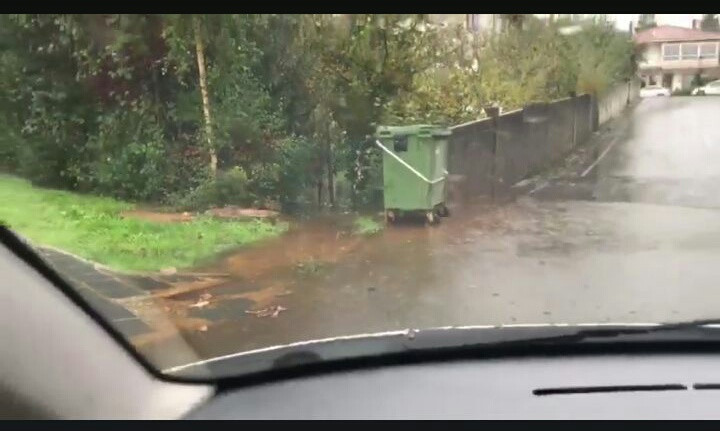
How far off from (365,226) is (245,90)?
0.79m

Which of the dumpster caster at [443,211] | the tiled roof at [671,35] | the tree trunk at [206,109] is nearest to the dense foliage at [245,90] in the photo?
the tree trunk at [206,109]

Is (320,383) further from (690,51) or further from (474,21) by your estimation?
(690,51)

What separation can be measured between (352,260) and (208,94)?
2.99ft

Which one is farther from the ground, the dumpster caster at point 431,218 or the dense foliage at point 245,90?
the dense foliage at point 245,90

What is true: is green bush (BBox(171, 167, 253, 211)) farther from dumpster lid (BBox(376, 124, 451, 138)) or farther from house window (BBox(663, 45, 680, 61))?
house window (BBox(663, 45, 680, 61))

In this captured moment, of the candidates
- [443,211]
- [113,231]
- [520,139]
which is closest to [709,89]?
[520,139]

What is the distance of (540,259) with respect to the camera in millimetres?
3639

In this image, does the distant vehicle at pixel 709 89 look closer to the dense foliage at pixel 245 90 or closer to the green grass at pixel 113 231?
the dense foliage at pixel 245 90

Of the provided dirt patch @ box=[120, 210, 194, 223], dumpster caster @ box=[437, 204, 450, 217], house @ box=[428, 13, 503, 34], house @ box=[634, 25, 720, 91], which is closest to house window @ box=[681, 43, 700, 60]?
house @ box=[634, 25, 720, 91]

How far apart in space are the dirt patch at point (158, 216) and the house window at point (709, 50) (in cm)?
222

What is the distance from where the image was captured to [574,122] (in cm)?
418

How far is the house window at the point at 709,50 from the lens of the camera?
3503mm

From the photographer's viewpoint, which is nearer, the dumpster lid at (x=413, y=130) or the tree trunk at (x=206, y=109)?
the tree trunk at (x=206, y=109)

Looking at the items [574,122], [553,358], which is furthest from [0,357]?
[574,122]
